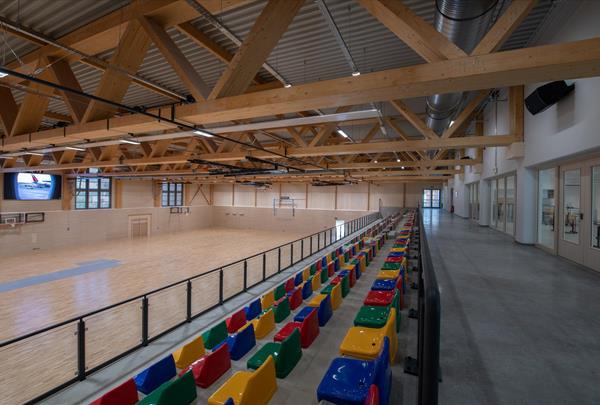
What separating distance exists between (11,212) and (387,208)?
83.2 feet

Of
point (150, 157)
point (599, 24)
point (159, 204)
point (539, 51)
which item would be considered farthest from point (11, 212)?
point (599, 24)

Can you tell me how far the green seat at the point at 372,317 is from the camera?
11.7ft

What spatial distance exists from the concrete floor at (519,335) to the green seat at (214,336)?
2732 millimetres

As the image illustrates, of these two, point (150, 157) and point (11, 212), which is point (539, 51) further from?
point (11, 212)

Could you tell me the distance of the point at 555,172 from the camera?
723 centimetres

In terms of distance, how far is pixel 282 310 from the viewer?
4812 mm

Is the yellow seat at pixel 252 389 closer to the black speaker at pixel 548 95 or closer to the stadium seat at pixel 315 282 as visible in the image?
the stadium seat at pixel 315 282

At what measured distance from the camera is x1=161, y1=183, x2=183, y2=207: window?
26.5 metres

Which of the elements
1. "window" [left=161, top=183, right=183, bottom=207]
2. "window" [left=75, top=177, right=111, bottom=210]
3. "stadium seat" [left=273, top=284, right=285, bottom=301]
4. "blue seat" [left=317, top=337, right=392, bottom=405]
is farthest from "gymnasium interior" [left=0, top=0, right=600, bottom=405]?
"window" [left=161, top=183, right=183, bottom=207]

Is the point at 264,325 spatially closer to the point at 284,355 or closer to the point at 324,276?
the point at 284,355

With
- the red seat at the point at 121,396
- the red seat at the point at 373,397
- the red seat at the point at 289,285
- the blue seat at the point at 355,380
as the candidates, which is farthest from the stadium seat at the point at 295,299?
the red seat at the point at 373,397

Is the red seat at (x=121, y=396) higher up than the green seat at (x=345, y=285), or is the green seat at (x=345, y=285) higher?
the green seat at (x=345, y=285)

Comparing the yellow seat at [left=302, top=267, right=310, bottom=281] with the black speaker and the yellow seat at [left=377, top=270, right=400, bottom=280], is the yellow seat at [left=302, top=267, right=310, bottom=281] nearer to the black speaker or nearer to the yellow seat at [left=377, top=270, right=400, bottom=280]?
the yellow seat at [left=377, top=270, right=400, bottom=280]

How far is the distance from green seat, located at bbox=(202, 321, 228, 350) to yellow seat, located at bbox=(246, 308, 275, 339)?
519mm
